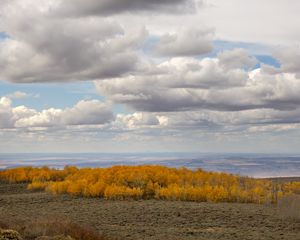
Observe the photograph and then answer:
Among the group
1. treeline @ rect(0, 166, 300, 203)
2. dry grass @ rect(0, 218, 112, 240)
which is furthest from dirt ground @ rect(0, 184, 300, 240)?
treeline @ rect(0, 166, 300, 203)

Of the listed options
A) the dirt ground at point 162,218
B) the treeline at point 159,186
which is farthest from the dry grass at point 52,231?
the treeline at point 159,186

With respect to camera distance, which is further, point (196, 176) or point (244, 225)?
point (196, 176)

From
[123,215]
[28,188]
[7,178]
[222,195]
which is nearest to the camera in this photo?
[123,215]

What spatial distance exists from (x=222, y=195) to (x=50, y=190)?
18.4 m

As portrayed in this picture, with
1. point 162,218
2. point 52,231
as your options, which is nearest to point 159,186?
point 162,218

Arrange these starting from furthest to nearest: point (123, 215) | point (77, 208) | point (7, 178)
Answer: point (7, 178) → point (77, 208) → point (123, 215)

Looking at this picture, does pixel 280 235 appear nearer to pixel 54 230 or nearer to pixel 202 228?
pixel 202 228

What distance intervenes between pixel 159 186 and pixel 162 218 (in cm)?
1838

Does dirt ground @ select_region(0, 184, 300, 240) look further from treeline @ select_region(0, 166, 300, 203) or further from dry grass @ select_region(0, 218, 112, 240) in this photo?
treeline @ select_region(0, 166, 300, 203)

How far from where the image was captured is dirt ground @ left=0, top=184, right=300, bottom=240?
25078 millimetres

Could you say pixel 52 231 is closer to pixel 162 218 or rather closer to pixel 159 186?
pixel 162 218

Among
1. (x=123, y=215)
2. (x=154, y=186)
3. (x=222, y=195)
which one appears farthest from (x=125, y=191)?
(x=123, y=215)

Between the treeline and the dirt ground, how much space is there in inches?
192

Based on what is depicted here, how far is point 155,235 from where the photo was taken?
79.6ft
